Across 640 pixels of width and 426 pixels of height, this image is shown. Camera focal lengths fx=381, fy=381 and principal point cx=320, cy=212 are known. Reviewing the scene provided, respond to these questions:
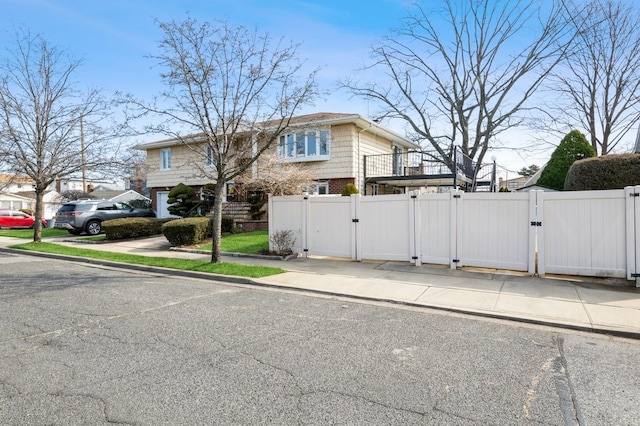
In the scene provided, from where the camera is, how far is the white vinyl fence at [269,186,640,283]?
7.53 m

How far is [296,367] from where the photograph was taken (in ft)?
12.6

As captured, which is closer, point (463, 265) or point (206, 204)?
point (463, 265)

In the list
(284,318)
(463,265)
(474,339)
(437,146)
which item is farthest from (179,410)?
(437,146)

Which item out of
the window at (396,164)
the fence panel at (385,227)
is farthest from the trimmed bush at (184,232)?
the window at (396,164)

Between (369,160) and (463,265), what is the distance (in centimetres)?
1063

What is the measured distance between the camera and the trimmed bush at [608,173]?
991 cm

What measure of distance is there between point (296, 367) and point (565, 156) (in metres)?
19.0

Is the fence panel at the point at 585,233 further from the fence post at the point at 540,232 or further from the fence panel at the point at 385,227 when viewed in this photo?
the fence panel at the point at 385,227

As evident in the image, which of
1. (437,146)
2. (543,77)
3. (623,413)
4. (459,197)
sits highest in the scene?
(543,77)

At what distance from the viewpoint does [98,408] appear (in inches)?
119

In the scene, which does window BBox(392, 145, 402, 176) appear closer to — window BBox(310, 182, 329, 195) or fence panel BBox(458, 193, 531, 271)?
window BBox(310, 182, 329, 195)

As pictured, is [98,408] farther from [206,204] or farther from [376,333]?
[206,204]

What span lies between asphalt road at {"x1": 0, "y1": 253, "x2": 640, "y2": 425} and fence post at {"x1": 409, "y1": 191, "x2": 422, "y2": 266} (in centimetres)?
365

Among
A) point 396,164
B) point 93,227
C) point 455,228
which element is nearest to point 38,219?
point 93,227
